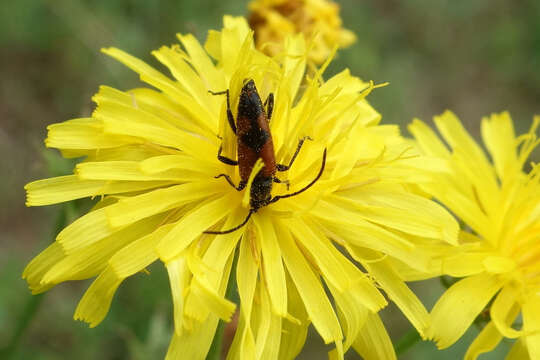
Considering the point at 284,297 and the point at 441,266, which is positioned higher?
the point at 284,297

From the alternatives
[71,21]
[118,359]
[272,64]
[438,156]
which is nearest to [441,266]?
[438,156]

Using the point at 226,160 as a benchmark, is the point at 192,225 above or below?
below

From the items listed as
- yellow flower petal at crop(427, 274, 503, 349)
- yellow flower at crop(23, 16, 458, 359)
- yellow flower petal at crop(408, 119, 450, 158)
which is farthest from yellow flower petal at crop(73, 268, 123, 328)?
yellow flower petal at crop(408, 119, 450, 158)

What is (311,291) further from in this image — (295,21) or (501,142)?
(295,21)

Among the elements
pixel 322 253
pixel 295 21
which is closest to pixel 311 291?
pixel 322 253

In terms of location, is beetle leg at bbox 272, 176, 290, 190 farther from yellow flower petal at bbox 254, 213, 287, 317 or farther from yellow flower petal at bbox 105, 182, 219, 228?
yellow flower petal at bbox 105, 182, 219, 228

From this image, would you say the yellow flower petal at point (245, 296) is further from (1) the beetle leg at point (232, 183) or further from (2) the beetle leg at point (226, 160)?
(2) the beetle leg at point (226, 160)

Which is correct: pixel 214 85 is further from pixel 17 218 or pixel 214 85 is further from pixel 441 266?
pixel 17 218
